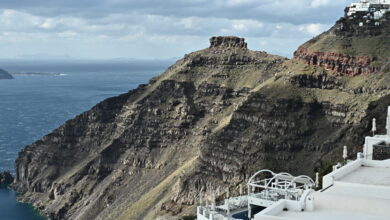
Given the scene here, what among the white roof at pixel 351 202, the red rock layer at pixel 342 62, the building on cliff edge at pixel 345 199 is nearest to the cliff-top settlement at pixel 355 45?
the red rock layer at pixel 342 62

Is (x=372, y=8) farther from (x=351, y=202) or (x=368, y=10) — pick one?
(x=351, y=202)

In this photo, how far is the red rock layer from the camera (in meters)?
160

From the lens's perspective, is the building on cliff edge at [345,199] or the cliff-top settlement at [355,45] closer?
the building on cliff edge at [345,199]

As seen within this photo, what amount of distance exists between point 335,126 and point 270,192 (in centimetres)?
9188

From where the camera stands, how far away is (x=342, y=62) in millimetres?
162875

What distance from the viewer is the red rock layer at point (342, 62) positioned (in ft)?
525

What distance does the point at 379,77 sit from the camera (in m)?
155

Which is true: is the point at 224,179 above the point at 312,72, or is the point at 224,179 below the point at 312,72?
below

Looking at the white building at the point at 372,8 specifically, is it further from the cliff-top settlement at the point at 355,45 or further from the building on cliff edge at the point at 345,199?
the building on cliff edge at the point at 345,199

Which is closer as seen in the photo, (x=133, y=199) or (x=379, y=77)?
(x=379, y=77)

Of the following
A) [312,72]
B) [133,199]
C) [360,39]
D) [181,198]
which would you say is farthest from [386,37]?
[133,199]

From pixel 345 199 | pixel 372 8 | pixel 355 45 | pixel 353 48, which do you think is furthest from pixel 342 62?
pixel 345 199

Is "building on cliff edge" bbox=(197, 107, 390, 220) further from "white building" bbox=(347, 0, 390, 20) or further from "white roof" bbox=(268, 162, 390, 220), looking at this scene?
"white building" bbox=(347, 0, 390, 20)

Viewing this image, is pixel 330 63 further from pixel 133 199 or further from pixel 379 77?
pixel 133 199
